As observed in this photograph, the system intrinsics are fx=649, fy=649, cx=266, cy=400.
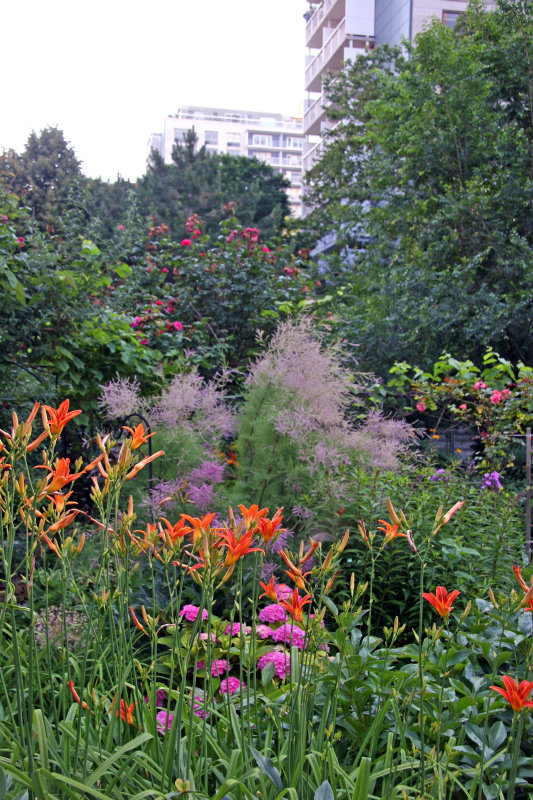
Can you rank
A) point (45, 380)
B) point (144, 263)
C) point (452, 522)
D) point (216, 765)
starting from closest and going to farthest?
point (216, 765) → point (452, 522) → point (45, 380) → point (144, 263)

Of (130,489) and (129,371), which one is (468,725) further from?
(129,371)

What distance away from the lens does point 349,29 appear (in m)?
22.2

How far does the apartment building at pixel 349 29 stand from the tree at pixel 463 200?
456 cm

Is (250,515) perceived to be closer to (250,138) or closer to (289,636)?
(289,636)

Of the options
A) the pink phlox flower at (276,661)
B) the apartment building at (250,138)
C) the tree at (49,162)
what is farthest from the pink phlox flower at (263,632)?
the apartment building at (250,138)

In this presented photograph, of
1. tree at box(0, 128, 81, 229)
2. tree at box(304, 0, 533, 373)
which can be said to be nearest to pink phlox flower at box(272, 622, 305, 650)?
tree at box(304, 0, 533, 373)

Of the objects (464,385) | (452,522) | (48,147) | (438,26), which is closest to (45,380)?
(452,522)

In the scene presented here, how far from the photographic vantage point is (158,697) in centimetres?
200

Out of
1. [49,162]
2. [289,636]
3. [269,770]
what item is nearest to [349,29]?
[49,162]

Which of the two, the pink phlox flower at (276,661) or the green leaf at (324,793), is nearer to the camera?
the green leaf at (324,793)

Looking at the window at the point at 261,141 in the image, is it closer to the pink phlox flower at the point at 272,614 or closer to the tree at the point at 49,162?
the tree at the point at 49,162

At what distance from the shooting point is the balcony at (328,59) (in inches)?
927

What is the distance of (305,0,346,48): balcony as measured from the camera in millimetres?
25312

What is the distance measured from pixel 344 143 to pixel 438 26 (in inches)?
252
